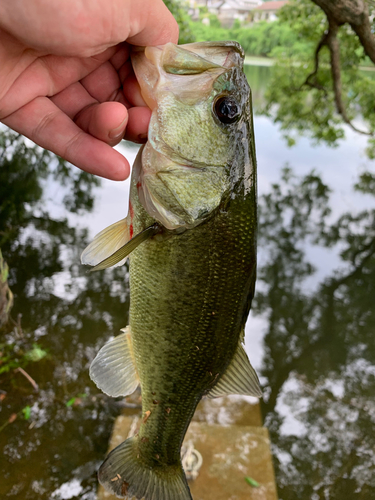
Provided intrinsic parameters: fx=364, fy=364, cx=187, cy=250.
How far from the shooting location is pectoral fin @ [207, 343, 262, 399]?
136cm

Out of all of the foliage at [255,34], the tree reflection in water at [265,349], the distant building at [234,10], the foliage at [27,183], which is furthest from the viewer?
the distant building at [234,10]

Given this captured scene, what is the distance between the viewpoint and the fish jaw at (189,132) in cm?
116

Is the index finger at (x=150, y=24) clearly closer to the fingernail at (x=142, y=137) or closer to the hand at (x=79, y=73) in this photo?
the hand at (x=79, y=73)

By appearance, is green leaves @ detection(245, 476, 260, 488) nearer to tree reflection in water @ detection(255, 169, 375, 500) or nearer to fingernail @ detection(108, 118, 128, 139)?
tree reflection in water @ detection(255, 169, 375, 500)

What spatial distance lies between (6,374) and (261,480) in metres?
2.73

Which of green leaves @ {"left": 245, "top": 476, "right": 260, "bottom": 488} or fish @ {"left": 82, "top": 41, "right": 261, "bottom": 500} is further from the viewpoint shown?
green leaves @ {"left": 245, "top": 476, "right": 260, "bottom": 488}

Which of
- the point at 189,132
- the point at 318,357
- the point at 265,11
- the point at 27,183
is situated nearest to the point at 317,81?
the point at 318,357

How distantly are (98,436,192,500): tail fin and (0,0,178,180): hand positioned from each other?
113cm

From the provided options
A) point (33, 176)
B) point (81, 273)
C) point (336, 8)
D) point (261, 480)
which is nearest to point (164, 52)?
point (261, 480)

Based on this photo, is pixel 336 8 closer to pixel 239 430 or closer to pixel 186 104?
pixel 186 104

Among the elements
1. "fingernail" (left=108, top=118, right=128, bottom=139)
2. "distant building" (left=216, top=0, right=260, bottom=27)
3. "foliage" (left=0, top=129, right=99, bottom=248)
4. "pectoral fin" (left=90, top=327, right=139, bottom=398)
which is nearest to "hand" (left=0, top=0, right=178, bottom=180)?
"fingernail" (left=108, top=118, right=128, bottom=139)

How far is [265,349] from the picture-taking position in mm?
4844

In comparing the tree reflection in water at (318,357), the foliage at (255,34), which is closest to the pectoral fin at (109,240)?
the tree reflection in water at (318,357)

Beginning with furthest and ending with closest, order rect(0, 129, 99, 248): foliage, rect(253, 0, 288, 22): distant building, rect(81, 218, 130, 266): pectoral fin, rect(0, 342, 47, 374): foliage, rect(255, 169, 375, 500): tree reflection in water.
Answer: rect(253, 0, 288, 22): distant building < rect(0, 129, 99, 248): foliage < rect(0, 342, 47, 374): foliage < rect(255, 169, 375, 500): tree reflection in water < rect(81, 218, 130, 266): pectoral fin
